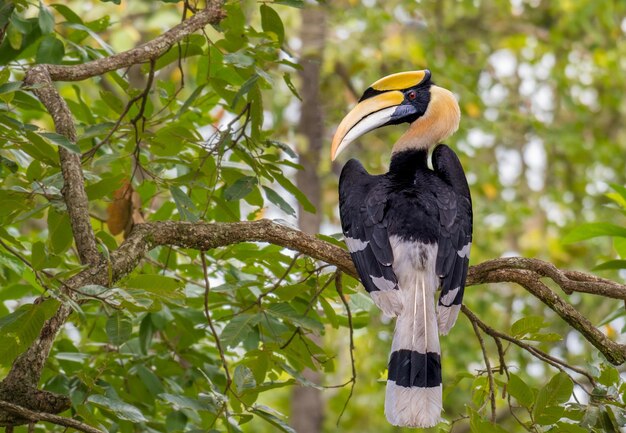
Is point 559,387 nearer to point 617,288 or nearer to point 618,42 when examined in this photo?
point 617,288

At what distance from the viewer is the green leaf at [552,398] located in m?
2.22

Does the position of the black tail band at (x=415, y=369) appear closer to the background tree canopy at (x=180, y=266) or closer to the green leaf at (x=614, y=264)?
the background tree canopy at (x=180, y=266)

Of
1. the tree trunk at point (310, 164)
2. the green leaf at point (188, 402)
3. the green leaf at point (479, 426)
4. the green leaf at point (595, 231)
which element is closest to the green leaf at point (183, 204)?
the green leaf at point (188, 402)

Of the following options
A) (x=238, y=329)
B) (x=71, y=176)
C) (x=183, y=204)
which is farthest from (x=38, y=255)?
(x=238, y=329)

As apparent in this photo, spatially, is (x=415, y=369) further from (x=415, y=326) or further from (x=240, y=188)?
(x=240, y=188)

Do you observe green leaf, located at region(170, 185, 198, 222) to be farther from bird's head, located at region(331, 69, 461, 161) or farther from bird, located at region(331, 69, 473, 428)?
bird's head, located at region(331, 69, 461, 161)

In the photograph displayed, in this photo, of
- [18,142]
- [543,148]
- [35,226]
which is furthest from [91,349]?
[543,148]

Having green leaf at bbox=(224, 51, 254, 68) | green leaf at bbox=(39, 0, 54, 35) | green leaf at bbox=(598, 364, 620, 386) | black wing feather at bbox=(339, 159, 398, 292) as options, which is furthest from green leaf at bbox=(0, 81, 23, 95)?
green leaf at bbox=(598, 364, 620, 386)

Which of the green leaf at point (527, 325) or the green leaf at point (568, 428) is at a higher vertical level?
the green leaf at point (527, 325)

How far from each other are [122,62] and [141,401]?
1.08m

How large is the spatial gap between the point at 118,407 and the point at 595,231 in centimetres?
161

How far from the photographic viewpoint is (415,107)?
3559 millimetres

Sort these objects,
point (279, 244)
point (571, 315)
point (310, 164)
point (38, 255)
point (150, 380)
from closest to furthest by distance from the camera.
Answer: point (38, 255) → point (571, 315) → point (279, 244) → point (150, 380) → point (310, 164)

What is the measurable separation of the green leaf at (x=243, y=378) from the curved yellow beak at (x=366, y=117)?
93cm
